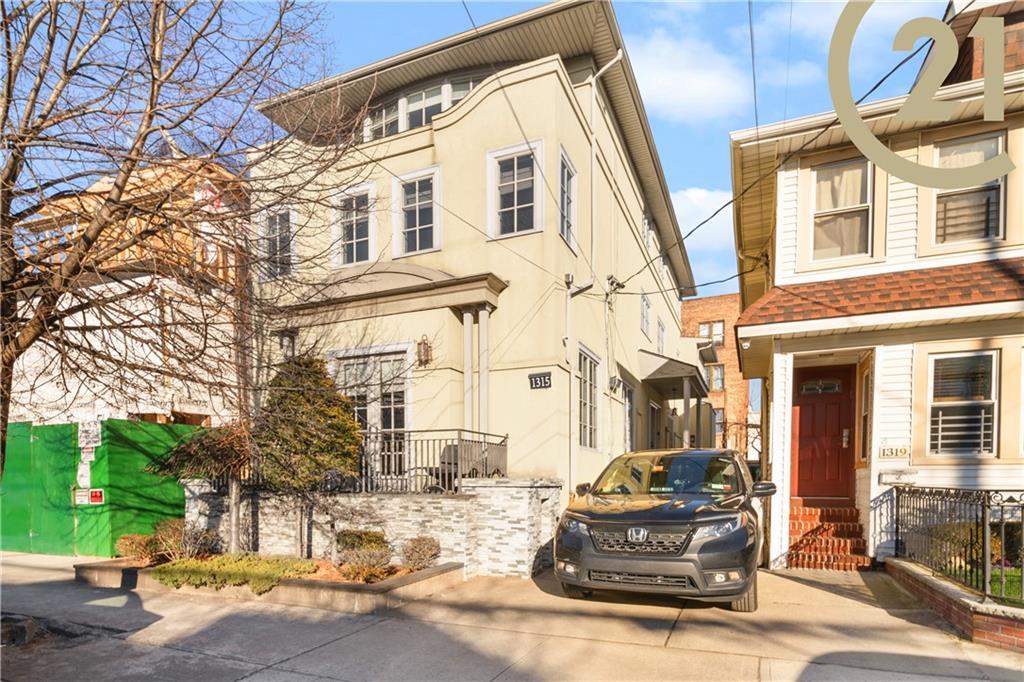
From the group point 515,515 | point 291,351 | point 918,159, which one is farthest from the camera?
point 291,351

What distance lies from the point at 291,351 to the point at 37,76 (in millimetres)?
4647

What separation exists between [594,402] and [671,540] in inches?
→ 249

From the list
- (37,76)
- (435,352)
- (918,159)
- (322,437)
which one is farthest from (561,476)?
(37,76)

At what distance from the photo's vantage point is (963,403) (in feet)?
25.4

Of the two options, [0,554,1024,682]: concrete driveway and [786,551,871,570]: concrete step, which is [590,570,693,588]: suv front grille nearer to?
[0,554,1024,682]: concrete driveway

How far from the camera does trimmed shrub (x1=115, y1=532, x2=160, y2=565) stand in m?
8.12

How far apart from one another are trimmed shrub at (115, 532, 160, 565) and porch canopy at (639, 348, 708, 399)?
11.1 meters

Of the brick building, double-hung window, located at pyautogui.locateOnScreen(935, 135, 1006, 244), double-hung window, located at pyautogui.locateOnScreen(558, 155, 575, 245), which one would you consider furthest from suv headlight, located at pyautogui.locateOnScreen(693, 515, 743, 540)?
the brick building

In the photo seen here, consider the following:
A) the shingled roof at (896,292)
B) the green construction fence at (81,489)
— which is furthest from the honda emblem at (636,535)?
the green construction fence at (81,489)

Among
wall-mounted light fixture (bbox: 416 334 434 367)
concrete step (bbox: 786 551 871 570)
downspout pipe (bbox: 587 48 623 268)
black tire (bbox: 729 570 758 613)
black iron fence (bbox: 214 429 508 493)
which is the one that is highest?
downspout pipe (bbox: 587 48 623 268)

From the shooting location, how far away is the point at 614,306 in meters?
13.5

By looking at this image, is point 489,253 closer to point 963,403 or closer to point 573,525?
point 573,525

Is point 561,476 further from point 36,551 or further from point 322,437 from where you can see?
point 36,551

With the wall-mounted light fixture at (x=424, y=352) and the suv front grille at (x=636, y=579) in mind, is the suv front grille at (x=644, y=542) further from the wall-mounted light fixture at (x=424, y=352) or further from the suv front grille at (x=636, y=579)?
the wall-mounted light fixture at (x=424, y=352)
